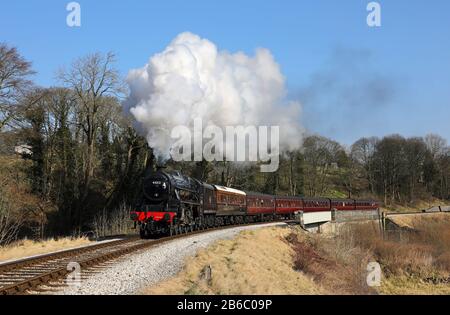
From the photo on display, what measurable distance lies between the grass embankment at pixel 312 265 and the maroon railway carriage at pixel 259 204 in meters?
6.79

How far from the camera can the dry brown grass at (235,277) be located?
32.0 feet

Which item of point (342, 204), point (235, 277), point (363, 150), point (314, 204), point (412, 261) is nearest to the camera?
point (235, 277)

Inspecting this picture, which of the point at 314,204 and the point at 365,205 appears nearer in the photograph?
the point at 314,204

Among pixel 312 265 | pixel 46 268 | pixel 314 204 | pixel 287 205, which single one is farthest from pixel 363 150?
pixel 46 268

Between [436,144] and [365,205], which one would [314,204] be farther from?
[436,144]

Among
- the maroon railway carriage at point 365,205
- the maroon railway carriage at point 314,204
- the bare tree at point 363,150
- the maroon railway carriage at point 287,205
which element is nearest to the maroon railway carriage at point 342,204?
the maroon railway carriage at point 365,205

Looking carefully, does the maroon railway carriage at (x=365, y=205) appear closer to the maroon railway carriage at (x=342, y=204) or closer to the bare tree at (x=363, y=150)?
the maroon railway carriage at (x=342, y=204)

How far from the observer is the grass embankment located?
1057cm

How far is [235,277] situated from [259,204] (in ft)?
96.2

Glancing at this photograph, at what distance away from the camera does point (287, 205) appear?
46406 mm

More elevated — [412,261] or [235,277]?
[235,277]

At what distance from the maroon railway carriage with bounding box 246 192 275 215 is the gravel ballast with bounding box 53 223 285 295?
20493mm

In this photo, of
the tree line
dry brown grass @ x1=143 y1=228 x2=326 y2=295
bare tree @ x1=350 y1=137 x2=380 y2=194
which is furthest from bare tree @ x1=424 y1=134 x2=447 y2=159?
dry brown grass @ x1=143 y1=228 x2=326 y2=295

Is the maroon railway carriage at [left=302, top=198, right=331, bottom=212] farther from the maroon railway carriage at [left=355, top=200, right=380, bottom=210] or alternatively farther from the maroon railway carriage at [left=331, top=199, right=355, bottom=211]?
the maroon railway carriage at [left=355, top=200, right=380, bottom=210]
